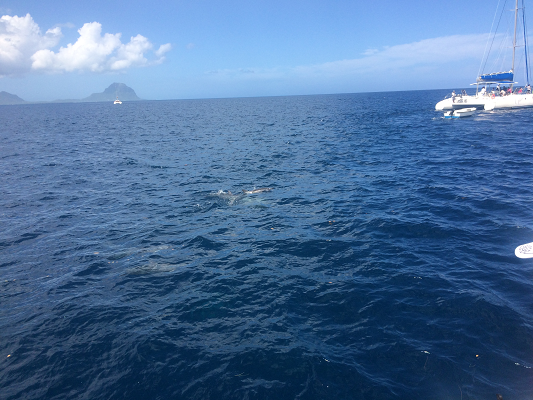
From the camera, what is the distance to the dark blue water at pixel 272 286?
29.7ft

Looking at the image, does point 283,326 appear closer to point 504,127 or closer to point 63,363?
point 63,363

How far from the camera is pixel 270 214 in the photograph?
69.6 ft

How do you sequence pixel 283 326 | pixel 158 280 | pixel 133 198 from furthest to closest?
pixel 133 198
pixel 158 280
pixel 283 326

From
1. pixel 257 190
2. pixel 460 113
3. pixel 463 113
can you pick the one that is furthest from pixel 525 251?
pixel 463 113

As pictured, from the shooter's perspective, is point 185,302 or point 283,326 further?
point 185,302

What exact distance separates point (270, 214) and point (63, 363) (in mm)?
13796

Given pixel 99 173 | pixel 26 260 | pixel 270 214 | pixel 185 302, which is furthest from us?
pixel 99 173

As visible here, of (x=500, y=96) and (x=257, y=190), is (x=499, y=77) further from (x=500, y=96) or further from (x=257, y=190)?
(x=257, y=190)

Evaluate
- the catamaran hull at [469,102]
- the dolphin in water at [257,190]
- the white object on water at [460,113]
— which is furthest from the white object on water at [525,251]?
the catamaran hull at [469,102]

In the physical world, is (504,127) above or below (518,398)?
above

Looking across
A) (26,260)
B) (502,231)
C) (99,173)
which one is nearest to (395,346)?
(502,231)

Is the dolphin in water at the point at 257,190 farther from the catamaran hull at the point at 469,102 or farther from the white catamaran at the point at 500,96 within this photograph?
the catamaran hull at the point at 469,102

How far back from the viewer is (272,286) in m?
13.4

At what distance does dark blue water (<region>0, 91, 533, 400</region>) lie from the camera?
29.7 ft
